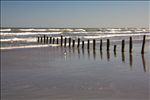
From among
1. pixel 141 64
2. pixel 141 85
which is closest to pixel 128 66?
pixel 141 64

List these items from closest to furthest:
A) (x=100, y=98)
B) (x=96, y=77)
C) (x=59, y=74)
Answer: (x=100, y=98) < (x=96, y=77) < (x=59, y=74)

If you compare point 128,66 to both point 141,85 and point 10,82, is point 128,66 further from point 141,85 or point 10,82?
point 10,82

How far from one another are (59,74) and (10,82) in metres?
2.70

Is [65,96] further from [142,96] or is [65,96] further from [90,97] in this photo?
[142,96]

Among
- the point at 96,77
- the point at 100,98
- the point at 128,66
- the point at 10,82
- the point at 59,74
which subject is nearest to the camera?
the point at 100,98

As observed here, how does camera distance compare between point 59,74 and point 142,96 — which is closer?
point 142,96

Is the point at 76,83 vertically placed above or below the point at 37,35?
above

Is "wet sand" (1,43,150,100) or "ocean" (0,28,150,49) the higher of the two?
"wet sand" (1,43,150,100)

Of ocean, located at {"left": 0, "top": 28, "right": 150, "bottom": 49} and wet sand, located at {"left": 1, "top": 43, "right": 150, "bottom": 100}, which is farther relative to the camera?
ocean, located at {"left": 0, "top": 28, "right": 150, "bottom": 49}

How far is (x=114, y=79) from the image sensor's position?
12766mm

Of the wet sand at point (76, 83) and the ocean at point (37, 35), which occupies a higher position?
the wet sand at point (76, 83)

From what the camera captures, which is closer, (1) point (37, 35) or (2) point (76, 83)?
(2) point (76, 83)

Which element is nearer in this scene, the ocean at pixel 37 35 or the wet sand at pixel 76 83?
the wet sand at pixel 76 83

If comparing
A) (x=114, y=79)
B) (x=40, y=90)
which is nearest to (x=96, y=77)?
(x=114, y=79)
